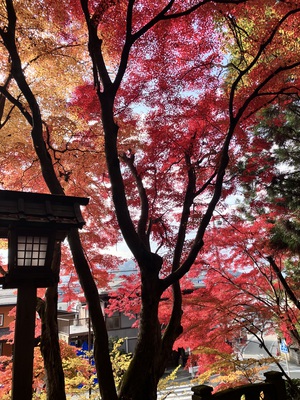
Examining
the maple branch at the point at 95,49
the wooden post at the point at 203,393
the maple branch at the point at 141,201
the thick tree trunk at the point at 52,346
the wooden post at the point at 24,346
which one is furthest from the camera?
the maple branch at the point at 141,201

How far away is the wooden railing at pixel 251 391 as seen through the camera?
4.02 metres

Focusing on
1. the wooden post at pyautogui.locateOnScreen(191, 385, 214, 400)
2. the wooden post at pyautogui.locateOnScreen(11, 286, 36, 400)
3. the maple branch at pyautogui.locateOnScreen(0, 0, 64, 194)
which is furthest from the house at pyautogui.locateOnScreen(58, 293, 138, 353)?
the wooden post at pyautogui.locateOnScreen(11, 286, 36, 400)

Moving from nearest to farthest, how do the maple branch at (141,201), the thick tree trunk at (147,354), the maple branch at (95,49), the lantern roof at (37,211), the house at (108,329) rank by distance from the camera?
the lantern roof at (37,211) < the thick tree trunk at (147,354) < the maple branch at (95,49) < the maple branch at (141,201) < the house at (108,329)

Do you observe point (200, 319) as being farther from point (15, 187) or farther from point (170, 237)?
point (15, 187)

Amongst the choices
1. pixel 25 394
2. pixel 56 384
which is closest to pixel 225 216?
pixel 56 384

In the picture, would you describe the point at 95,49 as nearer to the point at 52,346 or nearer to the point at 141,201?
the point at 141,201

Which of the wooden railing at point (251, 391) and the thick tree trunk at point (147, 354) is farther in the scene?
the thick tree trunk at point (147, 354)

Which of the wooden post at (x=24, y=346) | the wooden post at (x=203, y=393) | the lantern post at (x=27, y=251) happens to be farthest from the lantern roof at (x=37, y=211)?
the wooden post at (x=203, y=393)

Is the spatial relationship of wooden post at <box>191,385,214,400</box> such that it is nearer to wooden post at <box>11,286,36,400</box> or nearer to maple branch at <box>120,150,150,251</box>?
wooden post at <box>11,286,36,400</box>

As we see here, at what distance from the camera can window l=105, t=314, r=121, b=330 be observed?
2158 cm

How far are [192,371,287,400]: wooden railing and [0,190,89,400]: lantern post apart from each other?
2343 millimetres

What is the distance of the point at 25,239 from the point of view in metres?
3.20

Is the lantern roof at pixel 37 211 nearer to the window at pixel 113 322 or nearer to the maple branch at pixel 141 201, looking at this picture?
the maple branch at pixel 141 201

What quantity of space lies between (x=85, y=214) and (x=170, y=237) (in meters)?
3.09
